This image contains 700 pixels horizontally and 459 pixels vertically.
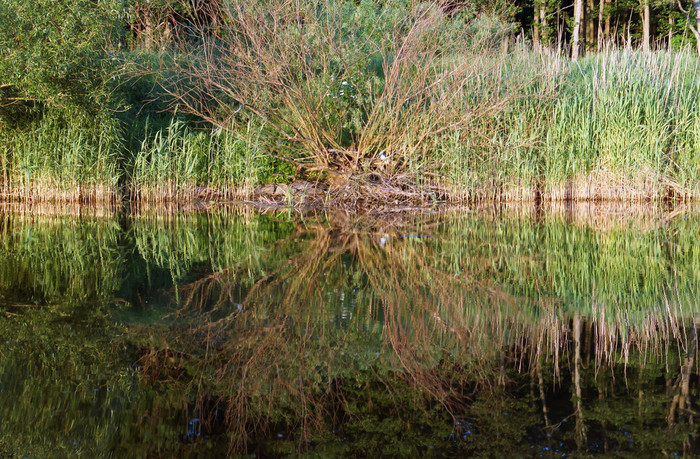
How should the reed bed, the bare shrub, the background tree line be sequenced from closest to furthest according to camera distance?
the bare shrub < the reed bed < the background tree line

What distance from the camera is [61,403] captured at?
2.94 m

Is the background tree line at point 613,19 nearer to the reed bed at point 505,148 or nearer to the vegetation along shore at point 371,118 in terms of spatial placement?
the reed bed at point 505,148

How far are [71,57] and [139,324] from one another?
23.1ft

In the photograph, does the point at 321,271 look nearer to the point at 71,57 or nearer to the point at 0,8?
the point at 71,57

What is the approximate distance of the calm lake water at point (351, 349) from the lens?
2.69 metres

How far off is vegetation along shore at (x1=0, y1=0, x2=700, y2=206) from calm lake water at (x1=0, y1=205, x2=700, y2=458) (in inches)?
159

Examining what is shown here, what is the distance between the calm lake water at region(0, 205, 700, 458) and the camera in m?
2.69

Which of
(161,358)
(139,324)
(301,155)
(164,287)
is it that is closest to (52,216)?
(301,155)

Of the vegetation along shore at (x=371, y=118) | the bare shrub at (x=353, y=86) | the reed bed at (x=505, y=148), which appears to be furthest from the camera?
the reed bed at (x=505, y=148)

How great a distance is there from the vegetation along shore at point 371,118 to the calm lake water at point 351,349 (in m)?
4.05

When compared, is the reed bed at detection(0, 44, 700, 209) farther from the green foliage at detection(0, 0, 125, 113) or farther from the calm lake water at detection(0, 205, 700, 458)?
the calm lake water at detection(0, 205, 700, 458)

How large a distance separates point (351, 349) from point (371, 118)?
755 cm

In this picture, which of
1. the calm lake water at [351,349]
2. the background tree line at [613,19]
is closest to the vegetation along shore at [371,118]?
the calm lake water at [351,349]

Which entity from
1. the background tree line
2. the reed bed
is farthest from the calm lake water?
the background tree line
